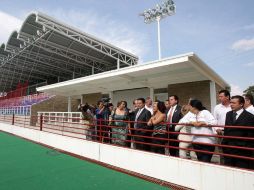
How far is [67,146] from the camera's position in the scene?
25.7 feet

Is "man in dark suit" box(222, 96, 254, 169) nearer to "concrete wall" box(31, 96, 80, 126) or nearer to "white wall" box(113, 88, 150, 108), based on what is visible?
"white wall" box(113, 88, 150, 108)

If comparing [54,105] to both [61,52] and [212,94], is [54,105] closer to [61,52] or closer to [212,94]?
[61,52]

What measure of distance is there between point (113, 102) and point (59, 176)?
8616 mm

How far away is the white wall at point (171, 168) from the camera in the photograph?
3520mm

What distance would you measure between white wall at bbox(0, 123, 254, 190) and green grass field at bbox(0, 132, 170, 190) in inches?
14.8

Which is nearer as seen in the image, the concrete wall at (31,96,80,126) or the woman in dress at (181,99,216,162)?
the woman in dress at (181,99,216,162)

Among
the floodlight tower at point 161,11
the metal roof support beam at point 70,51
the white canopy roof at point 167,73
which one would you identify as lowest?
the white canopy roof at point 167,73

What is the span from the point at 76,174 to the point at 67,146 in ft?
10.1

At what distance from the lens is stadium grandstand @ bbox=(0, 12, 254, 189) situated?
410cm

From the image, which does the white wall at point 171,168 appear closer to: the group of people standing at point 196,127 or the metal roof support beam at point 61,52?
the group of people standing at point 196,127

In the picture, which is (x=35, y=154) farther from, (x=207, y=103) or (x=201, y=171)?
(x=207, y=103)

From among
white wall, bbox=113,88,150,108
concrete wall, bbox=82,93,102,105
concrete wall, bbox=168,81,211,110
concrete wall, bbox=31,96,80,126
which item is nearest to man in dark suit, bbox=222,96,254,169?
concrete wall, bbox=168,81,211,110

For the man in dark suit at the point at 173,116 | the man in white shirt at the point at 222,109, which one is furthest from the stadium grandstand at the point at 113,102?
the man in white shirt at the point at 222,109

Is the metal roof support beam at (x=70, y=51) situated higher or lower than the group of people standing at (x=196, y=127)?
higher
